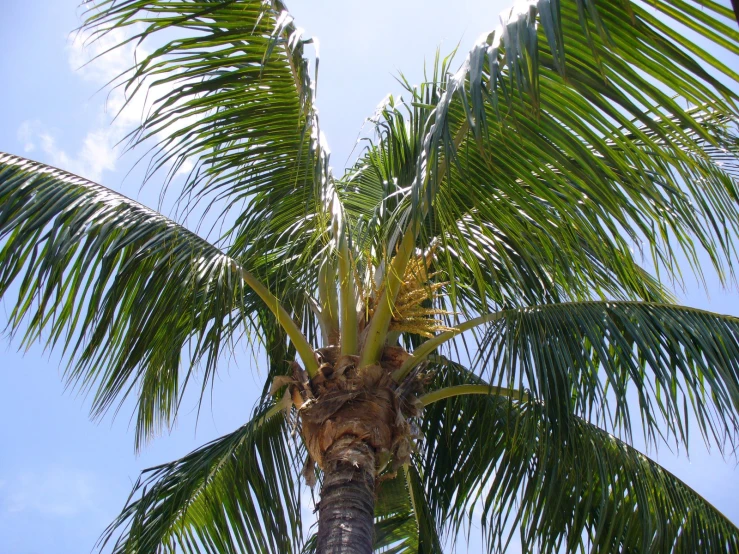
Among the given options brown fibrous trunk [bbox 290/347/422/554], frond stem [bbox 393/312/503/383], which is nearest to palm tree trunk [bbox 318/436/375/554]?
brown fibrous trunk [bbox 290/347/422/554]

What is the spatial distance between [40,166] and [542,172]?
274 cm

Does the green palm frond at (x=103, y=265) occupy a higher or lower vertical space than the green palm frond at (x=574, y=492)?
higher

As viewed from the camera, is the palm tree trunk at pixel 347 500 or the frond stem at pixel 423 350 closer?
the palm tree trunk at pixel 347 500

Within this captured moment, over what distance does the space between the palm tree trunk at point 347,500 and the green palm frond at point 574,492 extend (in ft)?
2.76

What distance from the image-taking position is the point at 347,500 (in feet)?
12.8

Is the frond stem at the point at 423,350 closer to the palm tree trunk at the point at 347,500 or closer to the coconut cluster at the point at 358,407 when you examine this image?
the coconut cluster at the point at 358,407

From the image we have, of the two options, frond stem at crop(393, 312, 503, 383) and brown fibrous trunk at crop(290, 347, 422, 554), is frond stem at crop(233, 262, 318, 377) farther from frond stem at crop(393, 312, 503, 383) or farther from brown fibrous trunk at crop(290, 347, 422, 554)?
frond stem at crop(393, 312, 503, 383)

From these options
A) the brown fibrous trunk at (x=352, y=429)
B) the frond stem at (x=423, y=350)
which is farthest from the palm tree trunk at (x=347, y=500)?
the frond stem at (x=423, y=350)

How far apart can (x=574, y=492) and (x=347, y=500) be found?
170 centimetres

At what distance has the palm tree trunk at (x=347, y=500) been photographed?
3.76m

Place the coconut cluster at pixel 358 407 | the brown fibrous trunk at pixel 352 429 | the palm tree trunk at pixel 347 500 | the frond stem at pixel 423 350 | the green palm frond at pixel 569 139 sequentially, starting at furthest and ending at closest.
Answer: the frond stem at pixel 423 350 → the coconut cluster at pixel 358 407 → the brown fibrous trunk at pixel 352 429 → the palm tree trunk at pixel 347 500 → the green palm frond at pixel 569 139

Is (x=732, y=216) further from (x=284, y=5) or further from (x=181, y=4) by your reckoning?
(x=181, y=4)

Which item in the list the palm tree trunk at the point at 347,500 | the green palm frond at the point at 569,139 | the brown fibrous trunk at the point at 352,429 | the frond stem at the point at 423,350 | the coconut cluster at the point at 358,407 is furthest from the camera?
the frond stem at the point at 423,350

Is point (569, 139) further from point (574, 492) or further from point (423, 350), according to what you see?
point (574, 492)
